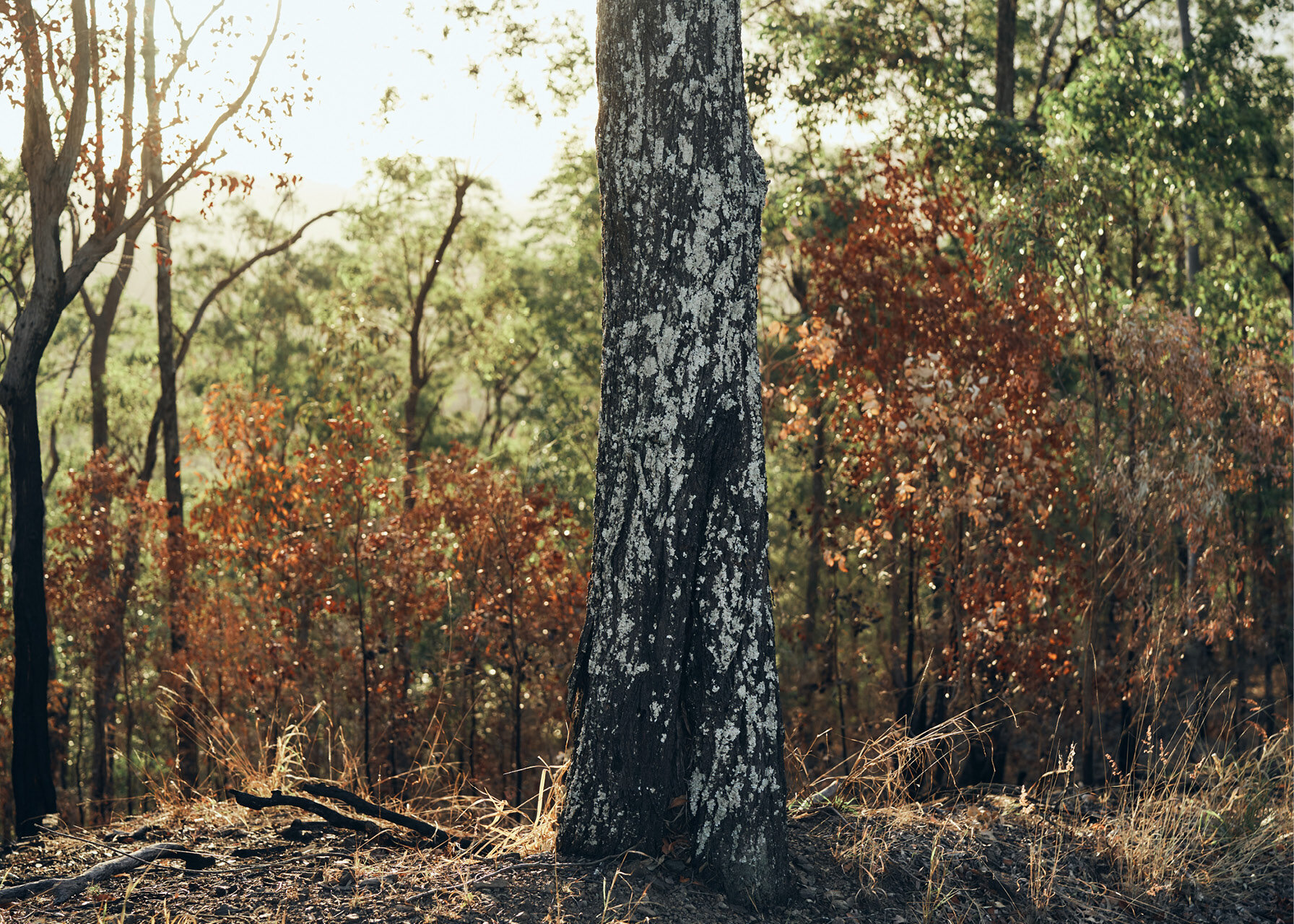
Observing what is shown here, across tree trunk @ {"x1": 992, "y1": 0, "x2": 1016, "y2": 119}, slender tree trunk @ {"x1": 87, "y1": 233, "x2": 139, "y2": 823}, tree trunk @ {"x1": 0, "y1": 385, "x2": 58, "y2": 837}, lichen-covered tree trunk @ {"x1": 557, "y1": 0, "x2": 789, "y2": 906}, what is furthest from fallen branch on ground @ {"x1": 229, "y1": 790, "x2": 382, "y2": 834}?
tree trunk @ {"x1": 992, "y1": 0, "x2": 1016, "y2": 119}

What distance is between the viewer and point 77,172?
6699 millimetres

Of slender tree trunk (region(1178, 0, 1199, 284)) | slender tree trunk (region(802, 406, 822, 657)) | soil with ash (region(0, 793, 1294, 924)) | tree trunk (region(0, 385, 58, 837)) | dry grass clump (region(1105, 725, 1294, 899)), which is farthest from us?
slender tree trunk (region(802, 406, 822, 657))

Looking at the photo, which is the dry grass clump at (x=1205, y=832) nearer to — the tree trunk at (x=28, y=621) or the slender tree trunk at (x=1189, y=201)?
the tree trunk at (x=28, y=621)

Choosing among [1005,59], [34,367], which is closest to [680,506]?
[34,367]

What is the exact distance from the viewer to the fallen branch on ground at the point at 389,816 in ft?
13.9

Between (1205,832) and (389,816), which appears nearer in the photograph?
(389,816)

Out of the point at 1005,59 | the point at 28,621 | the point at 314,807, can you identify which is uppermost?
the point at 1005,59

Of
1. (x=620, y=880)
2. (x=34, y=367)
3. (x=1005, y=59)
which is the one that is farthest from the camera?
(x=1005, y=59)

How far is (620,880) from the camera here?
12.0ft

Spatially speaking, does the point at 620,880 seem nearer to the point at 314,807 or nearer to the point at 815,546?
the point at 314,807

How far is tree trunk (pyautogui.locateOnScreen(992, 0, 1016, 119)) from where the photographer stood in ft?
43.2

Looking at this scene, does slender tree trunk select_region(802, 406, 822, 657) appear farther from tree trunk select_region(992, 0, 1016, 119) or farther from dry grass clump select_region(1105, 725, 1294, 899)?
dry grass clump select_region(1105, 725, 1294, 899)

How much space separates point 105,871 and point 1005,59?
13.8 meters

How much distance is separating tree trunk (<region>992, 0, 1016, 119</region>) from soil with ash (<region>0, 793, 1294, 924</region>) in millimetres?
10731
